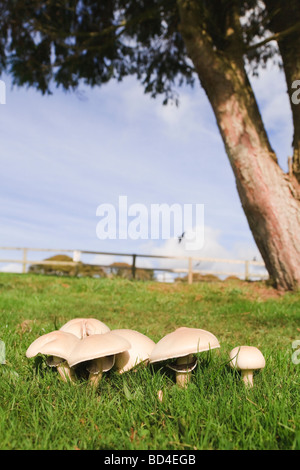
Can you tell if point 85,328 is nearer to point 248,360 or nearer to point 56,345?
point 56,345

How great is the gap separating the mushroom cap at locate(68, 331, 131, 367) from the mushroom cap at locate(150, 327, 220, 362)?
185mm

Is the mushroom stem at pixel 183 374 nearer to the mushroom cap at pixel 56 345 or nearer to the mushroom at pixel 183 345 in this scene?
the mushroom at pixel 183 345

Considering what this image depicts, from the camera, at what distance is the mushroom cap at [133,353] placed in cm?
254

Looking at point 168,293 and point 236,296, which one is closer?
point 236,296

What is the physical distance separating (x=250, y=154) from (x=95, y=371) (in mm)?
7418

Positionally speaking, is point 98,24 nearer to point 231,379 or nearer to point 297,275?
point 297,275

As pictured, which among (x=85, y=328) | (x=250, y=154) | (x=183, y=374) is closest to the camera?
(x=183, y=374)

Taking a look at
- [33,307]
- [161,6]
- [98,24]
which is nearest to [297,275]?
[33,307]

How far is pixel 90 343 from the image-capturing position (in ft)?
7.16

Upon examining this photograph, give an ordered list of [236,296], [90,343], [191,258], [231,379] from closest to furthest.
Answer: [90,343] < [231,379] < [236,296] < [191,258]

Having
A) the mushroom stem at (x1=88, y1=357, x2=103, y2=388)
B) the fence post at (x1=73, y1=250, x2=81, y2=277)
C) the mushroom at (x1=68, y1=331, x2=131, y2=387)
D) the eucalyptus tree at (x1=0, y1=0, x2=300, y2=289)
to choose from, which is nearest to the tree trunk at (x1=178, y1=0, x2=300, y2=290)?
the eucalyptus tree at (x1=0, y1=0, x2=300, y2=289)

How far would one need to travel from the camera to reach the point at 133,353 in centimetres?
254

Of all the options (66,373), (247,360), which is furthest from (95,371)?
(247,360)
